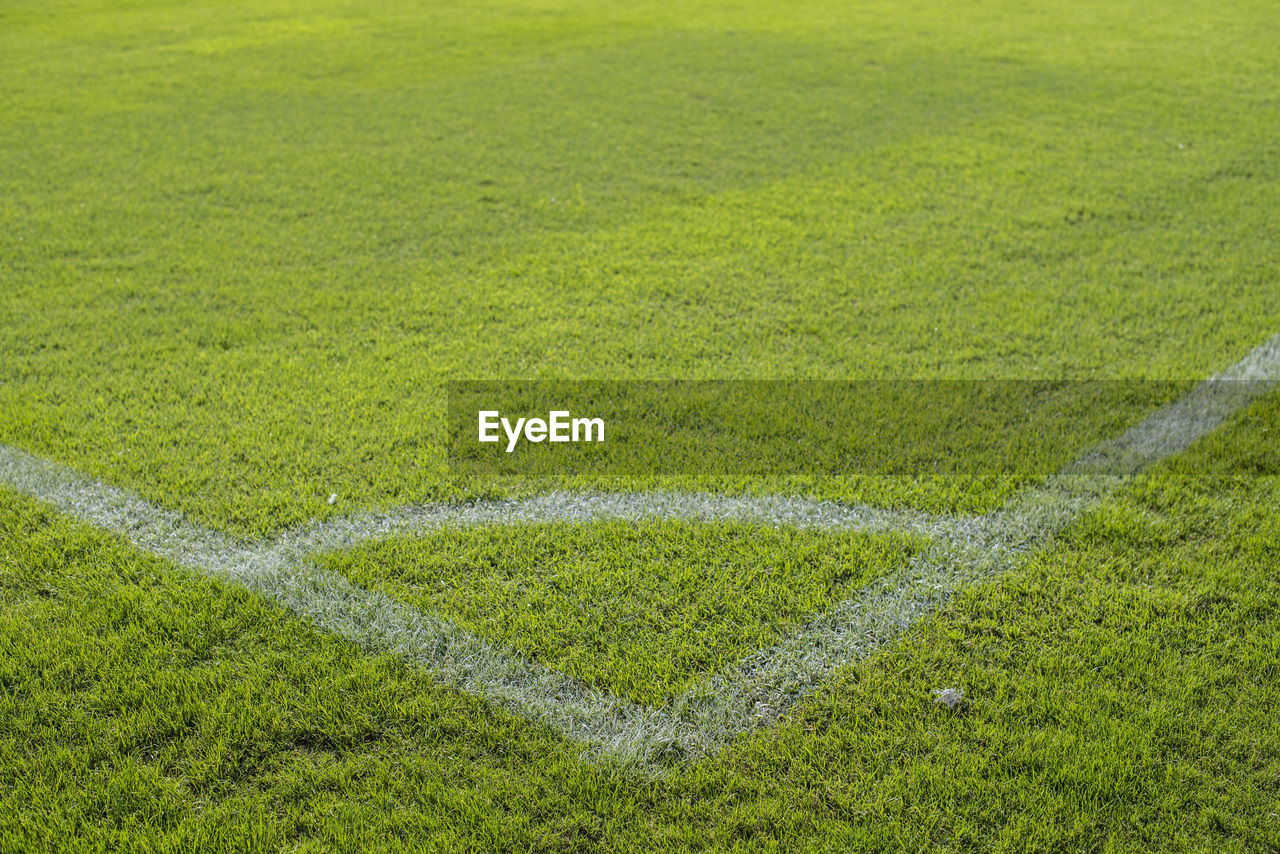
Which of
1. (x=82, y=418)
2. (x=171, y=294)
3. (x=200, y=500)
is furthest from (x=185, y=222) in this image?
(x=200, y=500)

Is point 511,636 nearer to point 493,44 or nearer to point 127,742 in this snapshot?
point 127,742

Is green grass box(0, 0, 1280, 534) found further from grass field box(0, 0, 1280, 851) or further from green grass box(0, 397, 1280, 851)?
green grass box(0, 397, 1280, 851)

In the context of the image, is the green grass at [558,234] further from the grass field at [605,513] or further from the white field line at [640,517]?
the white field line at [640,517]

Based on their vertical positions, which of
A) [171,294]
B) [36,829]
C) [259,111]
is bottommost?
[36,829]

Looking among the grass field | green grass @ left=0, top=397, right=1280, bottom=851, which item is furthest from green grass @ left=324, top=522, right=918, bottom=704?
green grass @ left=0, top=397, right=1280, bottom=851

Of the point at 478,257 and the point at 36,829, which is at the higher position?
the point at 478,257

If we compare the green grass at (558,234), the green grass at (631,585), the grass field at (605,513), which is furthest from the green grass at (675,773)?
the green grass at (558,234)
